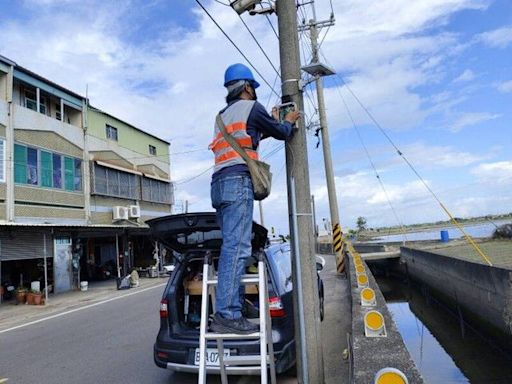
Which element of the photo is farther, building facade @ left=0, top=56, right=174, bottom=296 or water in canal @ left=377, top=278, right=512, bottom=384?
building facade @ left=0, top=56, right=174, bottom=296

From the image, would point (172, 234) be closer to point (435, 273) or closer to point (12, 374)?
point (12, 374)

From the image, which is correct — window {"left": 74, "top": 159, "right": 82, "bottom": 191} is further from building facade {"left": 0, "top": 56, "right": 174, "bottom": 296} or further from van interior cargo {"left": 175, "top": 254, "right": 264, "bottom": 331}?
van interior cargo {"left": 175, "top": 254, "right": 264, "bottom": 331}

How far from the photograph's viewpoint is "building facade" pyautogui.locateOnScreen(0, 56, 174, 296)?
1780 cm

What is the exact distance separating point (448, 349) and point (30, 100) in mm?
19124

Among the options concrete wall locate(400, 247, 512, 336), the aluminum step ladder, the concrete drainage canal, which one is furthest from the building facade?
the aluminum step ladder

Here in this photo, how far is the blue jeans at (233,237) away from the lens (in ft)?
11.0


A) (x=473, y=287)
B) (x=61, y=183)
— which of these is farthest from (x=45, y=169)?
(x=473, y=287)

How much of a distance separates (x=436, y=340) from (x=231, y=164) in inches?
400

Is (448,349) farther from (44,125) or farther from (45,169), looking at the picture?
(44,125)

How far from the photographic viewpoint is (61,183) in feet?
68.7

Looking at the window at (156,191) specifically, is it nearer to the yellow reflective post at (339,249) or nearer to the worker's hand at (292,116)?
the yellow reflective post at (339,249)

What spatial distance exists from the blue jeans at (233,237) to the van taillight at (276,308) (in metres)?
1.48

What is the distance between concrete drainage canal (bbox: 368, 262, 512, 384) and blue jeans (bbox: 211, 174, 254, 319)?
5477 millimetres

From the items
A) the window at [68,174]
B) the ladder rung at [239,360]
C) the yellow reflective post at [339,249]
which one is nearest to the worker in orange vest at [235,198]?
the ladder rung at [239,360]
